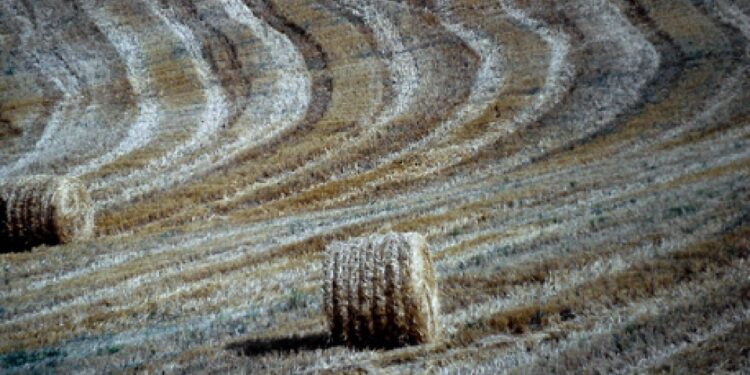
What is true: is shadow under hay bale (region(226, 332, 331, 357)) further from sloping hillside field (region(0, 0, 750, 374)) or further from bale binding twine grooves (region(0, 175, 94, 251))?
bale binding twine grooves (region(0, 175, 94, 251))

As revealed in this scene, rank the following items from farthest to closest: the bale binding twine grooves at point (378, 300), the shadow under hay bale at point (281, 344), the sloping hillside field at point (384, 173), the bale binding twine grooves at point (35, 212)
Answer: the bale binding twine grooves at point (35, 212)
the sloping hillside field at point (384, 173)
the shadow under hay bale at point (281, 344)
the bale binding twine grooves at point (378, 300)

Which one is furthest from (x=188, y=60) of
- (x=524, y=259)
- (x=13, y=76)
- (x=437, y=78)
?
(x=524, y=259)

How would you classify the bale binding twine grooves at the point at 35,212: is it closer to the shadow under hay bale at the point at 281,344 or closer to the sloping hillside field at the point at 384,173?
the sloping hillside field at the point at 384,173

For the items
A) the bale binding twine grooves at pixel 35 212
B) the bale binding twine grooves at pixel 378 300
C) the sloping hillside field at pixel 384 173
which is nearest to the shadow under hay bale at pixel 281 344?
the sloping hillside field at pixel 384 173

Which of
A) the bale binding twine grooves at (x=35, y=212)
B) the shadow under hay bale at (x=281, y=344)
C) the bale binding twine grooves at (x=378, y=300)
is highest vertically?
the bale binding twine grooves at (x=378, y=300)

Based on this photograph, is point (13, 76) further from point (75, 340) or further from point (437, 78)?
point (75, 340)
